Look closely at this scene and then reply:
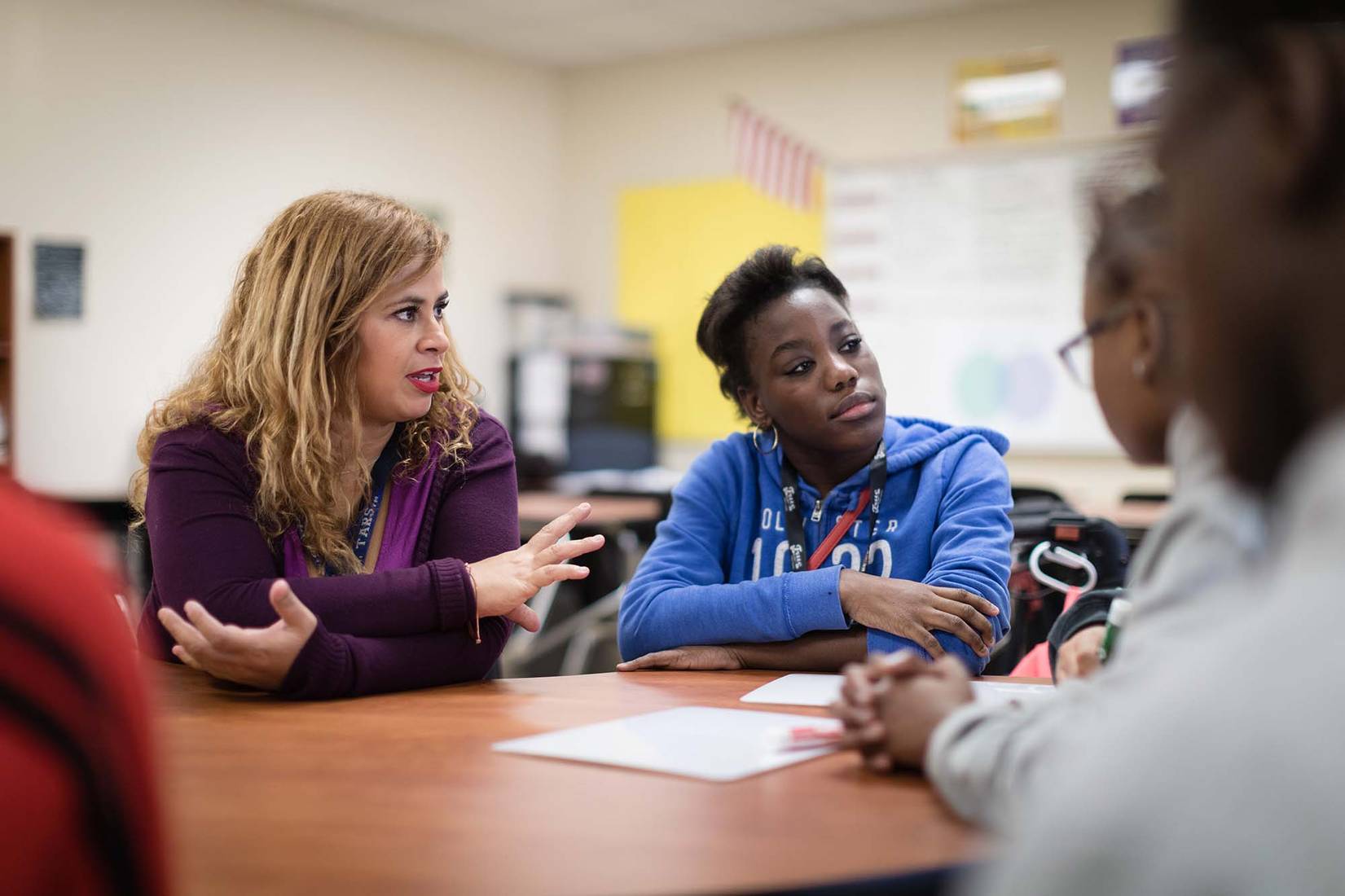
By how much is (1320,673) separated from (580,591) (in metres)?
5.02

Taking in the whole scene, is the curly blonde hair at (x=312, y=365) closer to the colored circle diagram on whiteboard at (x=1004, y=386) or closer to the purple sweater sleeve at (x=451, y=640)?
the purple sweater sleeve at (x=451, y=640)

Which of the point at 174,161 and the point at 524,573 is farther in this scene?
the point at 174,161

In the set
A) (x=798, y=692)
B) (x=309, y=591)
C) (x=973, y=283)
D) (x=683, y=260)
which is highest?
(x=683, y=260)

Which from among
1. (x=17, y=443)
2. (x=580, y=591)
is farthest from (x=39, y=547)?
(x=17, y=443)

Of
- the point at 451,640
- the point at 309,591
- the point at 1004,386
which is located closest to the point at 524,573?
the point at 451,640

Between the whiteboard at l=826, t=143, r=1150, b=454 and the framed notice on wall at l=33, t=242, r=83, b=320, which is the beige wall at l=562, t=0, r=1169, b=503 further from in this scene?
the framed notice on wall at l=33, t=242, r=83, b=320

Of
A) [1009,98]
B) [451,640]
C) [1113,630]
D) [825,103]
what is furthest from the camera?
[825,103]

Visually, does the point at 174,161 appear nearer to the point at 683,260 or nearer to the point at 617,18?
the point at 617,18

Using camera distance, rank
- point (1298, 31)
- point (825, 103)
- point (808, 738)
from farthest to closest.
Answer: point (825, 103)
point (808, 738)
point (1298, 31)

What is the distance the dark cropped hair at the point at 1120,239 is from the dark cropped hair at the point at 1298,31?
0.26m

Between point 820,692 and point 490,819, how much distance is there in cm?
63

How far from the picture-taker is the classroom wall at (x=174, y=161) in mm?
5266

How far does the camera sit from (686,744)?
1.18m

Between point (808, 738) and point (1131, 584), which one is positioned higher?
point (1131, 584)
